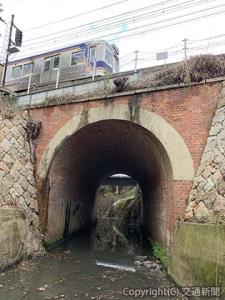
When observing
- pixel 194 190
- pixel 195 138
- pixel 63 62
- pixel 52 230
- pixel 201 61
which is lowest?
pixel 52 230

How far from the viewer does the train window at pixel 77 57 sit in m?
16.5

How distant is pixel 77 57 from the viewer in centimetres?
1675

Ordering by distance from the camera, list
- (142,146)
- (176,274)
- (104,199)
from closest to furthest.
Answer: (176,274) → (142,146) → (104,199)

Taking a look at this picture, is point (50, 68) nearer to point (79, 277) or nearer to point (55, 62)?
point (55, 62)

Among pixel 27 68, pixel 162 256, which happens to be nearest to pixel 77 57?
pixel 27 68

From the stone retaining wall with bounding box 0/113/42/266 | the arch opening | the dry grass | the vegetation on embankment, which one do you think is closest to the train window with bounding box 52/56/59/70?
the arch opening

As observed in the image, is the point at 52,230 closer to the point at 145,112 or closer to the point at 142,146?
the point at 142,146

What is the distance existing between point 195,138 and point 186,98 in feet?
4.28

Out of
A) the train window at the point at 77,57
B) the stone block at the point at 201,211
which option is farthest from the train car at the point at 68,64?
the stone block at the point at 201,211

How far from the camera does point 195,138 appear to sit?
25.5 ft

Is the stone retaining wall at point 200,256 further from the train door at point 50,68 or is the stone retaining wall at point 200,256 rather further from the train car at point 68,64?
the train door at point 50,68

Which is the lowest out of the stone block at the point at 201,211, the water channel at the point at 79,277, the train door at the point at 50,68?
the water channel at the point at 79,277

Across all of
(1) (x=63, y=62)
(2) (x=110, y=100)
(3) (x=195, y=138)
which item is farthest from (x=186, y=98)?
(1) (x=63, y=62)

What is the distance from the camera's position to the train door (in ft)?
56.4
